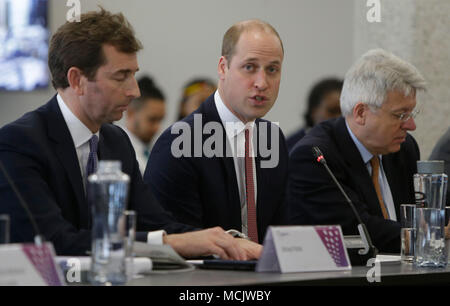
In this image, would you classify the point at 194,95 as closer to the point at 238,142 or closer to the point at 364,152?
the point at 364,152

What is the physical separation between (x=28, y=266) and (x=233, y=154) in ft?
5.05

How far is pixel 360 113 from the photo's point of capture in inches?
131

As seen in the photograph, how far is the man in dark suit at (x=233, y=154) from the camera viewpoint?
296 centimetres

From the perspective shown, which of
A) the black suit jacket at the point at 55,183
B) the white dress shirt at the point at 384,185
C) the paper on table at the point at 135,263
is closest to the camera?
the paper on table at the point at 135,263

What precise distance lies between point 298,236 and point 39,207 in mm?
756

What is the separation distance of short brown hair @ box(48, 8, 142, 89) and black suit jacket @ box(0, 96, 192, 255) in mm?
143

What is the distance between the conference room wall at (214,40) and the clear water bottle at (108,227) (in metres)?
4.66

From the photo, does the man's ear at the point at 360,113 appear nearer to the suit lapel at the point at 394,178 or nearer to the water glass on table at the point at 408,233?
the suit lapel at the point at 394,178

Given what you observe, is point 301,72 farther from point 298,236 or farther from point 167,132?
point 298,236

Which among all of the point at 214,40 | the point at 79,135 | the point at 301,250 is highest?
the point at 214,40

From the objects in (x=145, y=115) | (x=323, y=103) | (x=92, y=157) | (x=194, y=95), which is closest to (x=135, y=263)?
(x=92, y=157)

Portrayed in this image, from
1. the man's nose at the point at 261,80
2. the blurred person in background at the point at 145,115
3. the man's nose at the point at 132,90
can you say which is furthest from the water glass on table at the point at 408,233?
the blurred person in background at the point at 145,115

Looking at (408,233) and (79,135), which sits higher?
(79,135)
